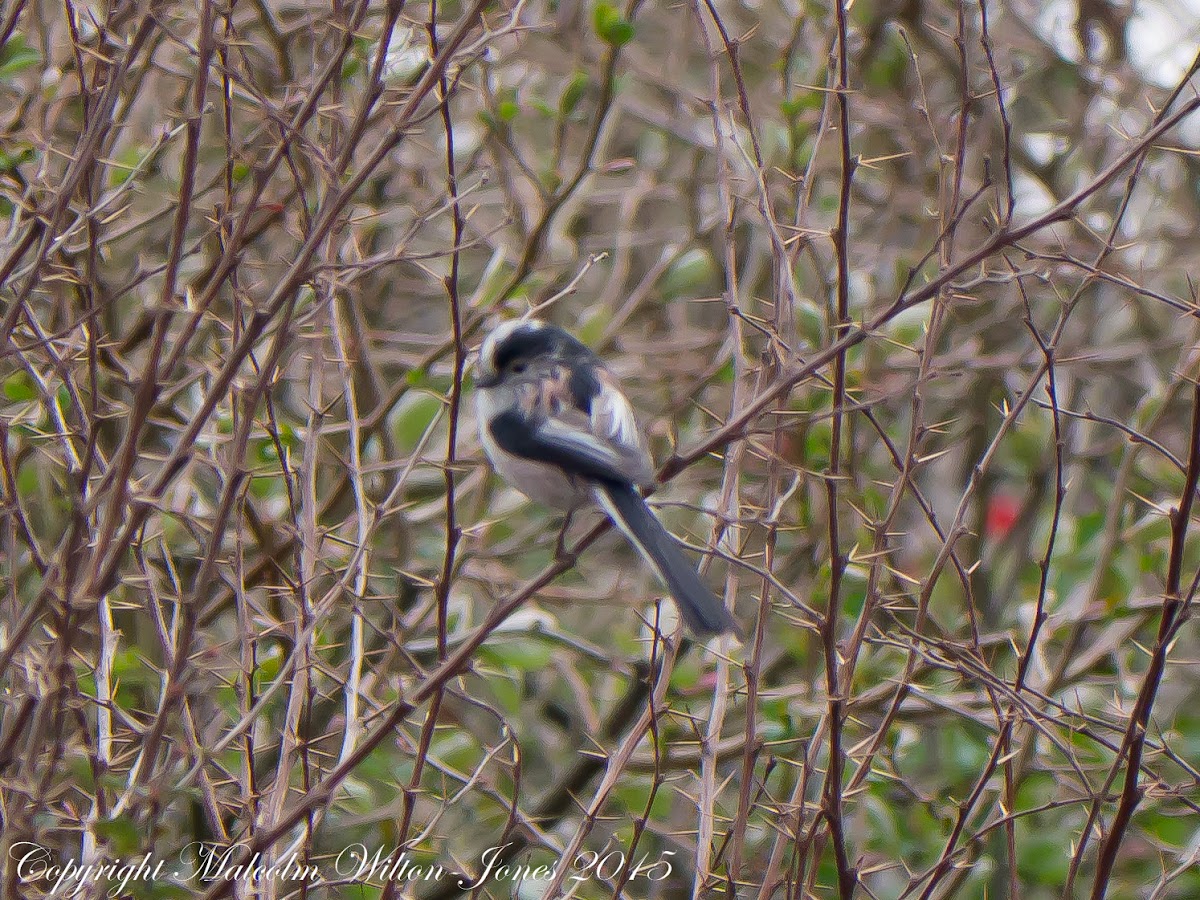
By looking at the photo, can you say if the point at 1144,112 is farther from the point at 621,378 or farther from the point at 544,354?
the point at 544,354

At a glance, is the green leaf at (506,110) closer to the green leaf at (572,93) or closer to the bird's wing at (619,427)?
the green leaf at (572,93)

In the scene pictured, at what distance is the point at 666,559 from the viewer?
2.71 m

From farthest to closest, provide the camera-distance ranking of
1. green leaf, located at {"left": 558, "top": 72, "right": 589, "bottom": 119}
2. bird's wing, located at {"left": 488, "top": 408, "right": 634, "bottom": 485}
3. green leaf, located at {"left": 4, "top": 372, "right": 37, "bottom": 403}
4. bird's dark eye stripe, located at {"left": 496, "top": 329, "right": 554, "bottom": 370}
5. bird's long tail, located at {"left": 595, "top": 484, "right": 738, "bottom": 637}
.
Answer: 1. green leaf, located at {"left": 558, "top": 72, "right": 589, "bottom": 119}
2. bird's dark eye stripe, located at {"left": 496, "top": 329, "right": 554, "bottom": 370}
3. green leaf, located at {"left": 4, "top": 372, "right": 37, "bottom": 403}
4. bird's wing, located at {"left": 488, "top": 408, "right": 634, "bottom": 485}
5. bird's long tail, located at {"left": 595, "top": 484, "right": 738, "bottom": 637}

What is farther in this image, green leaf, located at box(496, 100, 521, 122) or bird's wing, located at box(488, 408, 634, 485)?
green leaf, located at box(496, 100, 521, 122)

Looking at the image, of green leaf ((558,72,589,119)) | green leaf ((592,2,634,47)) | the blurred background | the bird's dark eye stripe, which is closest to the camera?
the blurred background

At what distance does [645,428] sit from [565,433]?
4.75 ft

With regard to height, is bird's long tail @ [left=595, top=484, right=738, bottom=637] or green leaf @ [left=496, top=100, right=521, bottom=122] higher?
green leaf @ [left=496, top=100, right=521, bottom=122]

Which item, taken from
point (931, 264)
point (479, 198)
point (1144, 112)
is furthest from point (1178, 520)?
point (479, 198)

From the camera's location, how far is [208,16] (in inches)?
76.6

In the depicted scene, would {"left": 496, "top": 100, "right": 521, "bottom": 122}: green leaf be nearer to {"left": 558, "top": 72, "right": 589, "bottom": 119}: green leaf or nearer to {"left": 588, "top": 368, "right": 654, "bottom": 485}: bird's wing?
{"left": 558, "top": 72, "right": 589, "bottom": 119}: green leaf

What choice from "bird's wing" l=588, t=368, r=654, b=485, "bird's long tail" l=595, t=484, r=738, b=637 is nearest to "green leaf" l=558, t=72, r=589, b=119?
"bird's wing" l=588, t=368, r=654, b=485

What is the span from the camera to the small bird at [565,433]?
290cm

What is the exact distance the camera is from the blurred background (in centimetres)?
212

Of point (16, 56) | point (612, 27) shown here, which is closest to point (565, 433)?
point (612, 27)
